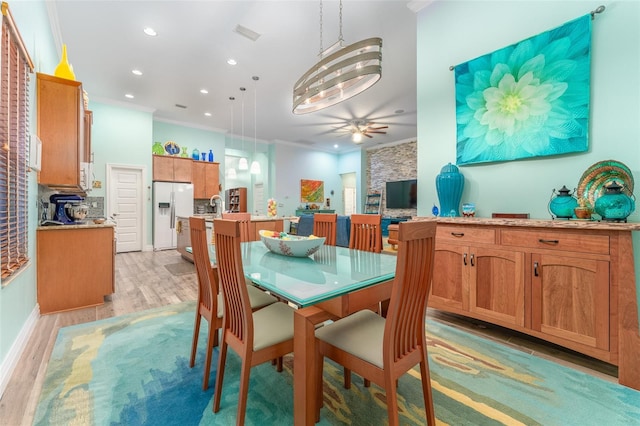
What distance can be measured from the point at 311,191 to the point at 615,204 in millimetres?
8419

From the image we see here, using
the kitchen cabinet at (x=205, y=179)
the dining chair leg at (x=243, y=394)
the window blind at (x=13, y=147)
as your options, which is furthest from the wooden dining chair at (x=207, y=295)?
the kitchen cabinet at (x=205, y=179)

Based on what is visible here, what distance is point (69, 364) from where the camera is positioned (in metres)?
1.85

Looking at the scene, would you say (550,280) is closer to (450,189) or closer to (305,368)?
(450,189)

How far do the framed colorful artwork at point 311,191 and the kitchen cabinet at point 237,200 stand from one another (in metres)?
2.28

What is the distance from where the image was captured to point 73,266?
113 inches

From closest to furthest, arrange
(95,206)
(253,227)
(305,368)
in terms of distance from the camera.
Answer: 1. (305,368)
2. (253,227)
3. (95,206)

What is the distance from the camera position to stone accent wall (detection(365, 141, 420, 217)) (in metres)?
8.73

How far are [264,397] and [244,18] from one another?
3.71 meters

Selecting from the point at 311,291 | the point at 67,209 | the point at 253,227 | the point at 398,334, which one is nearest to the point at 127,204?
the point at 67,209

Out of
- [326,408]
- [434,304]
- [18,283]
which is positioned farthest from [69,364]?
[434,304]

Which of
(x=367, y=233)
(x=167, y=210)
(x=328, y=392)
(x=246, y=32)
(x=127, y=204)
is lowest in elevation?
(x=328, y=392)

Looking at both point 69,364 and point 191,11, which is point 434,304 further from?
point 191,11

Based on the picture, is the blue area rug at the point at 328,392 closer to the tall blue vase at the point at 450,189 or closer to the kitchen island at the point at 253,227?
the tall blue vase at the point at 450,189

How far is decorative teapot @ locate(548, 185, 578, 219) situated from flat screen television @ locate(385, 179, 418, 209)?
659cm
